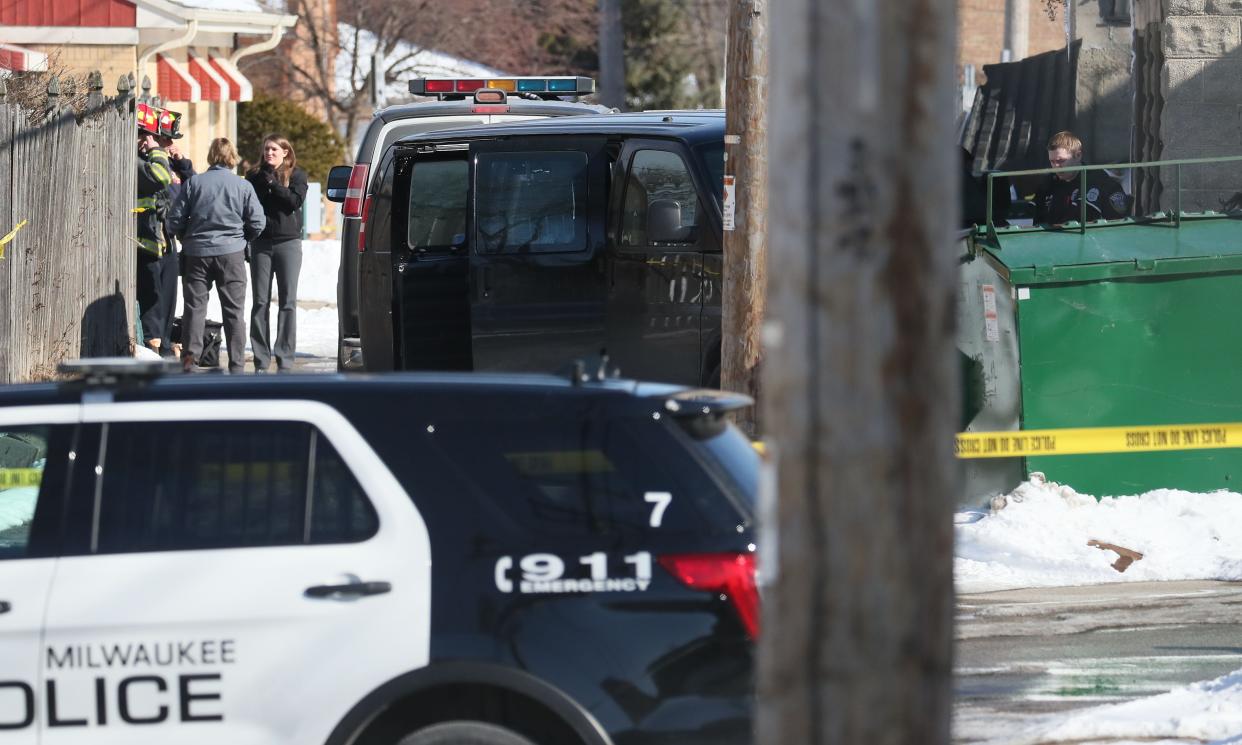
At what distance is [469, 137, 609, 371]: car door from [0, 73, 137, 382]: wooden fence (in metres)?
3.72

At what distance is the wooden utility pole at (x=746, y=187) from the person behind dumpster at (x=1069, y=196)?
3176 mm

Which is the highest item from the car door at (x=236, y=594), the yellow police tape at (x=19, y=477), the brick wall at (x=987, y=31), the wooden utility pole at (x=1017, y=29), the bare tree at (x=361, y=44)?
the brick wall at (x=987, y=31)

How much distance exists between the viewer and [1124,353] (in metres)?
8.12

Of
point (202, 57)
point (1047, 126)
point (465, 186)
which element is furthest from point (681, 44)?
point (465, 186)

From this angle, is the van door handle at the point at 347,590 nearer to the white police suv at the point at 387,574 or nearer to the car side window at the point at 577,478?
the white police suv at the point at 387,574

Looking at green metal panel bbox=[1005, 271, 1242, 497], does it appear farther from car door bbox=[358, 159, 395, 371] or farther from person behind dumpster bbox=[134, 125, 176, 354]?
person behind dumpster bbox=[134, 125, 176, 354]

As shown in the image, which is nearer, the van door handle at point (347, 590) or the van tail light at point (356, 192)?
the van door handle at point (347, 590)

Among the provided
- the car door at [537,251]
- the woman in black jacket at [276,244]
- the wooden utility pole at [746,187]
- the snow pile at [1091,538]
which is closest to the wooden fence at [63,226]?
the woman in black jacket at [276,244]

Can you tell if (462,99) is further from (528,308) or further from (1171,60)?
(1171,60)

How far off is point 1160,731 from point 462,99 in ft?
28.1

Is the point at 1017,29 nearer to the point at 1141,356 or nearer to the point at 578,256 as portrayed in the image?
the point at 578,256

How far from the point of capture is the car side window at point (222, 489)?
12.9 feet

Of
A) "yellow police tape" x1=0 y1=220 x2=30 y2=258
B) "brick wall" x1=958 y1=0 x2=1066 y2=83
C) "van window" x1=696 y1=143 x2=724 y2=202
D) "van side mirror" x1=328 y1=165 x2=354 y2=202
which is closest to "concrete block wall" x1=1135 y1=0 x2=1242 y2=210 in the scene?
"van window" x1=696 y1=143 x2=724 y2=202

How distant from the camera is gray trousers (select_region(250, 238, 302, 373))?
12.8 metres
